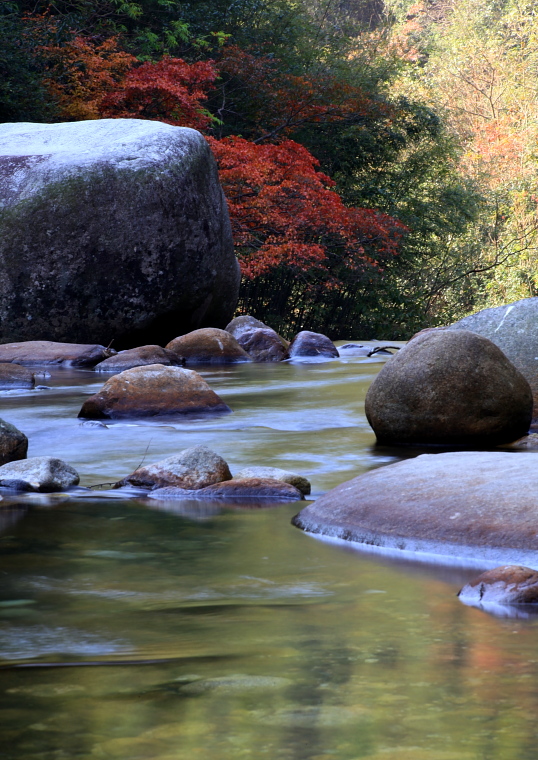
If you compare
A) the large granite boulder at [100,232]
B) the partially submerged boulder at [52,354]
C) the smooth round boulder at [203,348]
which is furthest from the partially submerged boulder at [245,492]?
the large granite boulder at [100,232]

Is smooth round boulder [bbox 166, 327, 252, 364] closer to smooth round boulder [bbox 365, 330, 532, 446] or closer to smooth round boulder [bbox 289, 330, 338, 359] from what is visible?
smooth round boulder [bbox 289, 330, 338, 359]

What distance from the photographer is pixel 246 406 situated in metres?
8.03

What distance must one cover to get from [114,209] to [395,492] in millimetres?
9982

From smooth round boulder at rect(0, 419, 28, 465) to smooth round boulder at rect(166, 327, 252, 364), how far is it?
7430mm

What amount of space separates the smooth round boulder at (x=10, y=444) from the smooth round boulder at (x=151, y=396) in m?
1.75

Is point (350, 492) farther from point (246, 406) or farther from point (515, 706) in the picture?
point (246, 406)

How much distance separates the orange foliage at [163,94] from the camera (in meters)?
17.8

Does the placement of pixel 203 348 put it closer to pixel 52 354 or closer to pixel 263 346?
pixel 263 346

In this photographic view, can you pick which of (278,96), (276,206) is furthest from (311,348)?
(278,96)

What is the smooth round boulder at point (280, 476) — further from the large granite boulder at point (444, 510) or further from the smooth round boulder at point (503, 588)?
the smooth round boulder at point (503, 588)

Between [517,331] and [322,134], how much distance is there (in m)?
16.8

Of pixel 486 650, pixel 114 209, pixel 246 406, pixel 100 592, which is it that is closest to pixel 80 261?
pixel 114 209

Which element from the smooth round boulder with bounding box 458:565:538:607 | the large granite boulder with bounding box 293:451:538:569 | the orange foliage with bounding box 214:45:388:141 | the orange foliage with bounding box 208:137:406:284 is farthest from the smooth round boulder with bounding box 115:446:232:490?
the orange foliage with bounding box 214:45:388:141

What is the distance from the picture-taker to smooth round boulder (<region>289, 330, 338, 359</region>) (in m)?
14.1
